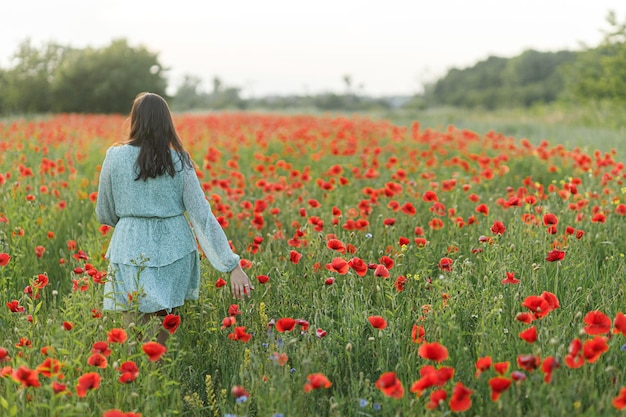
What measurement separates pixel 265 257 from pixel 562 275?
1774 mm

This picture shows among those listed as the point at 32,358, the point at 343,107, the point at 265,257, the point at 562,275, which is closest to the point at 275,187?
the point at 265,257

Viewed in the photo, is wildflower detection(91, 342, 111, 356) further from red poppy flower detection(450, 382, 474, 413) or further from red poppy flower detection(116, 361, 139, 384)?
red poppy flower detection(450, 382, 474, 413)

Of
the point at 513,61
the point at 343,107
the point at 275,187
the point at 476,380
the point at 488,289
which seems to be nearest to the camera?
the point at 476,380

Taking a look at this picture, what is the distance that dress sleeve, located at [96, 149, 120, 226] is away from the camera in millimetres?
3054

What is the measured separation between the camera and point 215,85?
6128cm

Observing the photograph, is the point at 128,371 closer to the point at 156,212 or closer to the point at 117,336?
the point at 117,336

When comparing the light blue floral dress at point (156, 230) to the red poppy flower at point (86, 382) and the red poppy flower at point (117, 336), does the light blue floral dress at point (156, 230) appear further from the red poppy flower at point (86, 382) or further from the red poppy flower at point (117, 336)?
the red poppy flower at point (86, 382)

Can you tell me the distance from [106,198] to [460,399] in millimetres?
2008

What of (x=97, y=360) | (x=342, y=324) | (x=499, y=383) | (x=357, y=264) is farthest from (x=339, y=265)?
(x=97, y=360)

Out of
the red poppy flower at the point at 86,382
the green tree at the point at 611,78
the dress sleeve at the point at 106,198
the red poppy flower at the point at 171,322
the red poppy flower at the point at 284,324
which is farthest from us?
the green tree at the point at 611,78

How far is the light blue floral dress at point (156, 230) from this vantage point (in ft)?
9.80

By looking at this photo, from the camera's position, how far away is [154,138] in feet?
9.87

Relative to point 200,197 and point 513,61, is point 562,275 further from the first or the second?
point 513,61

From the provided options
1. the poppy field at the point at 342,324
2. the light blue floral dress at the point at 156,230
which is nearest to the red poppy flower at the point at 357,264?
the poppy field at the point at 342,324
